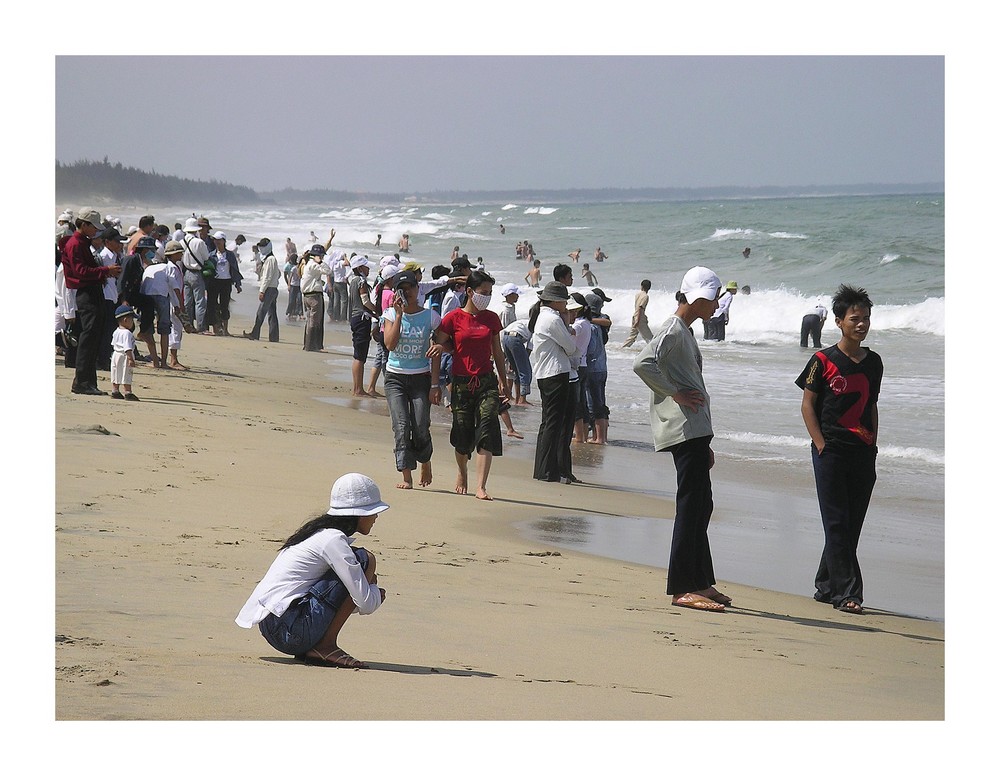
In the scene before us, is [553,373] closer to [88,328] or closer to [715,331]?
[88,328]

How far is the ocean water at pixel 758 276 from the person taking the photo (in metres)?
12.5

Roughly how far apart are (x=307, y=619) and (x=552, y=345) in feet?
17.1

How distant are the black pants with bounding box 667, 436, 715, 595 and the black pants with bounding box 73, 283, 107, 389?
22.4 feet

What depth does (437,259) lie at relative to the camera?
160 feet

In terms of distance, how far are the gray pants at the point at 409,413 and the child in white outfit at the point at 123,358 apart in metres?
3.59

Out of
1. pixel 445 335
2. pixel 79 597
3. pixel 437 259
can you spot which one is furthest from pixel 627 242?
pixel 79 597

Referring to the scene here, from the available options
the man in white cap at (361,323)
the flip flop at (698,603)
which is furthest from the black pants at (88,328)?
the flip flop at (698,603)

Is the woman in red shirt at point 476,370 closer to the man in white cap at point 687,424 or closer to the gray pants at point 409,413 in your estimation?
the gray pants at point 409,413

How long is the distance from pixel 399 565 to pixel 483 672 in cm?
189

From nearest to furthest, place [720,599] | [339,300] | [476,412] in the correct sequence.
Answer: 1. [720,599]
2. [476,412]
3. [339,300]

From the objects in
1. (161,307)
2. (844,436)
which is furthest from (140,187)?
(844,436)

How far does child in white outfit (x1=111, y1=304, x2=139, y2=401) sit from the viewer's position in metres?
11.5

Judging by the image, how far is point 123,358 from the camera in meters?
11.7

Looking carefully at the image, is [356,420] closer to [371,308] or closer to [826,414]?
[371,308]
